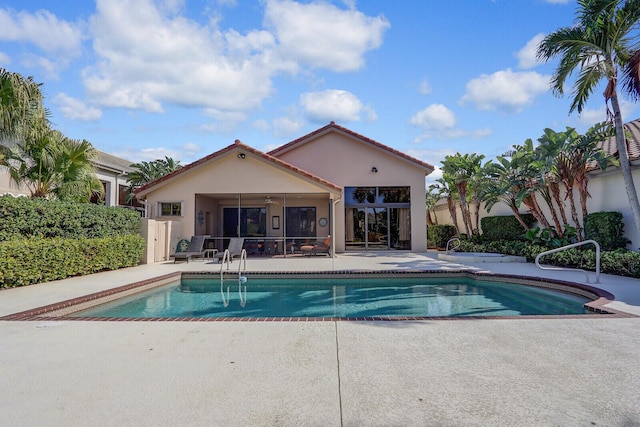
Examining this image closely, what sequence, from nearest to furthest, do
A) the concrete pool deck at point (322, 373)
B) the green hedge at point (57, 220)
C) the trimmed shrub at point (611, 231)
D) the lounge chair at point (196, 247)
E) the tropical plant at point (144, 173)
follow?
1. the concrete pool deck at point (322, 373)
2. the green hedge at point (57, 220)
3. the trimmed shrub at point (611, 231)
4. the lounge chair at point (196, 247)
5. the tropical plant at point (144, 173)

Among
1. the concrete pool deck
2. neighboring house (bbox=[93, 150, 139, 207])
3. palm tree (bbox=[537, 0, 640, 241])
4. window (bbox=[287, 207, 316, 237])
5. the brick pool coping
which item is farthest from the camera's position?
window (bbox=[287, 207, 316, 237])

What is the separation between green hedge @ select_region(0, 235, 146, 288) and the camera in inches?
332

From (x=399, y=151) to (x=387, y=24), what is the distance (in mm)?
8503

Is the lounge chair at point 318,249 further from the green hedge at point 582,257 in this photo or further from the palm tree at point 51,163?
the palm tree at point 51,163

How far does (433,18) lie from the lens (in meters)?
11.5

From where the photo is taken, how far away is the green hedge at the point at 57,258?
27.7 feet

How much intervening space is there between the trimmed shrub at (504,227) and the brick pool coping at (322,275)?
7.90m

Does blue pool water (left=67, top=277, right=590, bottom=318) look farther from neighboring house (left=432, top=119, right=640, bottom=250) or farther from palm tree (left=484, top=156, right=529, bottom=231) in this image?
palm tree (left=484, top=156, right=529, bottom=231)

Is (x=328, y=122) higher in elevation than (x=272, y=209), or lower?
higher

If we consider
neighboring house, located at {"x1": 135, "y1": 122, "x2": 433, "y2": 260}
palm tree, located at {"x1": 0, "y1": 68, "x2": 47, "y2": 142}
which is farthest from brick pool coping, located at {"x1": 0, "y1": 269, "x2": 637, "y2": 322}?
neighboring house, located at {"x1": 135, "y1": 122, "x2": 433, "y2": 260}

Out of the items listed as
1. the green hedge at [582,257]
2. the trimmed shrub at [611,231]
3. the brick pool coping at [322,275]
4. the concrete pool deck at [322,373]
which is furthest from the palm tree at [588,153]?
the concrete pool deck at [322,373]

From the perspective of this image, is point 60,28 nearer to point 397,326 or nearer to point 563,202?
point 397,326

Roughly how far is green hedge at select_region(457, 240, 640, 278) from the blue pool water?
2.58 m

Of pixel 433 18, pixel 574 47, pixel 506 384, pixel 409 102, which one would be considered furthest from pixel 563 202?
pixel 506 384
